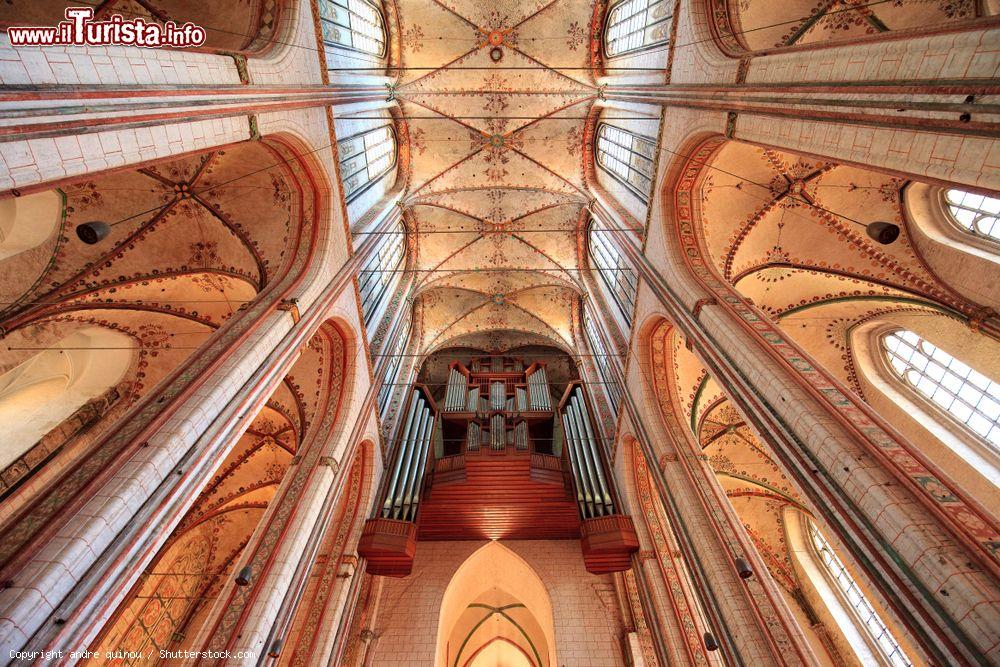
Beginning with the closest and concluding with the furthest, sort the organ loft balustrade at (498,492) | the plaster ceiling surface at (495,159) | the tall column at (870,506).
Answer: the tall column at (870,506) < the organ loft balustrade at (498,492) < the plaster ceiling surface at (495,159)

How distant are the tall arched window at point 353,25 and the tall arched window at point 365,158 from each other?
1.90m

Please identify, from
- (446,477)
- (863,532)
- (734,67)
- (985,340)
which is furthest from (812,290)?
(446,477)

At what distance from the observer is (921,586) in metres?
3.09

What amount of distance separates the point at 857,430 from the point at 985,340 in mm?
5894

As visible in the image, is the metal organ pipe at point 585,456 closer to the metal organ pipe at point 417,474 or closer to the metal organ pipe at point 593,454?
the metal organ pipe at point 593,454

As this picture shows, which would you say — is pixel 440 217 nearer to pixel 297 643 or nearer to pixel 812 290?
pixel 812 290

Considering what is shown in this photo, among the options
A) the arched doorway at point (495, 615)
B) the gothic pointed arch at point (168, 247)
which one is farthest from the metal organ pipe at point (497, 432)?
the gothic pointed arch at point (168, 247)

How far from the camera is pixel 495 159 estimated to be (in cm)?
1445

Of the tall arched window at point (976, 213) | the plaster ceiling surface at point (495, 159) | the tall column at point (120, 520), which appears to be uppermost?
the plaster ceiling surface at point (495, 159)

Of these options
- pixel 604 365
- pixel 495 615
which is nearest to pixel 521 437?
pixel 604 365

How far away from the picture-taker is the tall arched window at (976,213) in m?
6.97

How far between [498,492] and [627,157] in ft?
29.7

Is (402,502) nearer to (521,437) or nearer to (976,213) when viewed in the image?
(521,437)

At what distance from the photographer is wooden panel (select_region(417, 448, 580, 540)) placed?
406 inches
